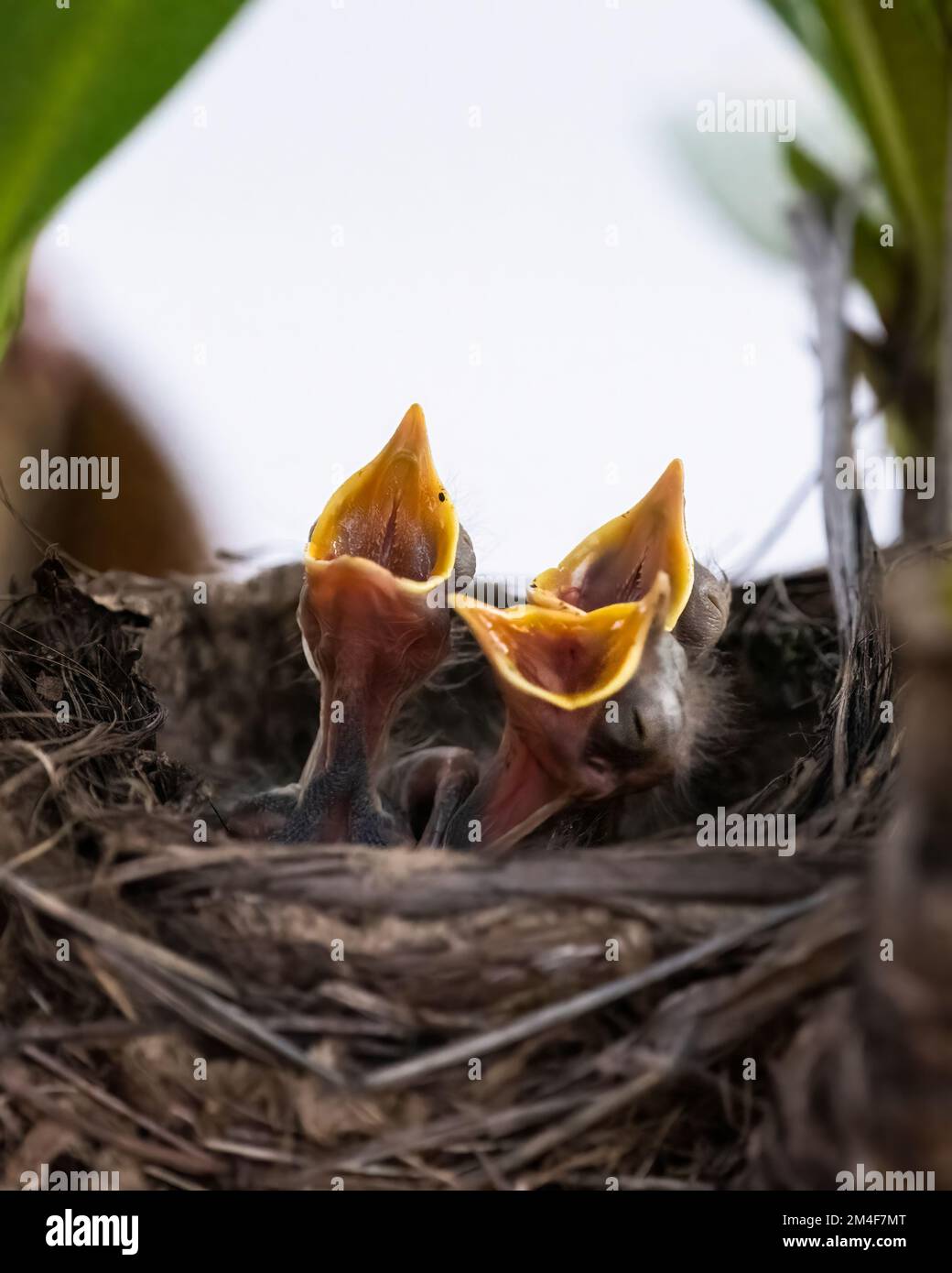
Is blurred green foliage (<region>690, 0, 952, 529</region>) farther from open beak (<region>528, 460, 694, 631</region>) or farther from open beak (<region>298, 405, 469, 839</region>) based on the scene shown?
open beak (<region>298, 405, 469, 839</region>)

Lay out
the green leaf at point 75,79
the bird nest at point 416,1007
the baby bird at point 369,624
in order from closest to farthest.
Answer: the bird nest at point 416,1007 → the green leaf at point 75,79 → the baby bird at point 369,624

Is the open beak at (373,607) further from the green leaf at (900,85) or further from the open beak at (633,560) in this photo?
the green leaf at (900,85)

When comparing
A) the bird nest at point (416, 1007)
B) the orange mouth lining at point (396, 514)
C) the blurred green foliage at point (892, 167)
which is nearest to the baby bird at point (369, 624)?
the orange mouth lining at point (396, 514)

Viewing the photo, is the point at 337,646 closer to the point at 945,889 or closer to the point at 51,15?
the point at 51,15

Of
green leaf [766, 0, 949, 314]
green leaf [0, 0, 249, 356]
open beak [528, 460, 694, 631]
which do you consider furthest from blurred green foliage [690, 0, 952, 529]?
green leaf [0, 0, 249, 356]

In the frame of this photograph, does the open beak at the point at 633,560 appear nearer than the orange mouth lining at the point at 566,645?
No

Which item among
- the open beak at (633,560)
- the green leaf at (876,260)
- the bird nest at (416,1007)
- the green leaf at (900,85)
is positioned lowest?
the bird nest at (416,1007)
